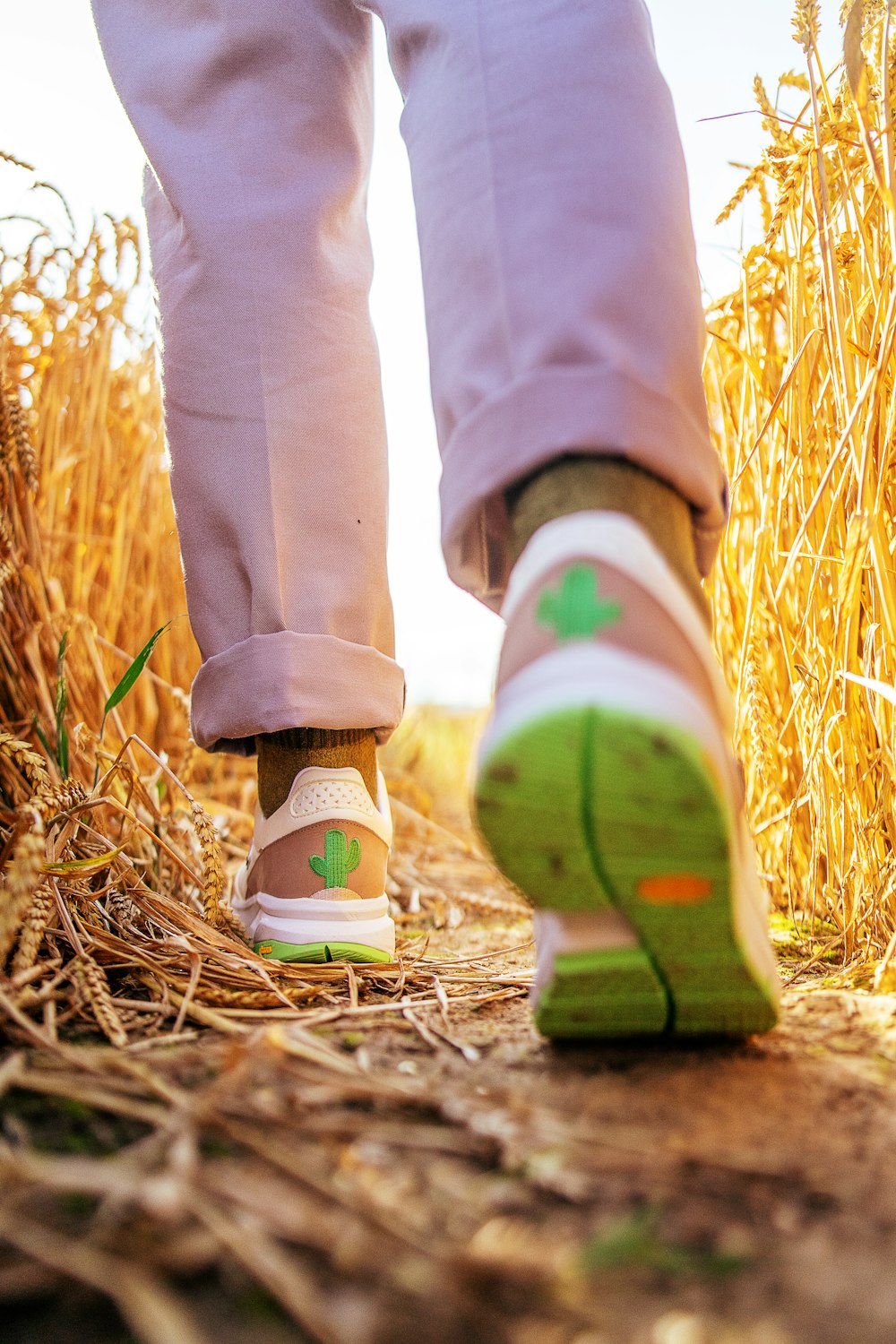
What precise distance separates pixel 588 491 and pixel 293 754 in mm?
457

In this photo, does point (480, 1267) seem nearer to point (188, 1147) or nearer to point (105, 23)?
point (188, 1147)

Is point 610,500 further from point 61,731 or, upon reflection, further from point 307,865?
point 61,731

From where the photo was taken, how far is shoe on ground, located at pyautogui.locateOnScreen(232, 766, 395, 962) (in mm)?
828

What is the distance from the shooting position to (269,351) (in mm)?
820

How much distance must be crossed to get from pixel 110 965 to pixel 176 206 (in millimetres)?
617

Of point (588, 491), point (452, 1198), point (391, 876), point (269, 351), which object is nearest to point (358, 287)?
point (269, 351)

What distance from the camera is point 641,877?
45 cm

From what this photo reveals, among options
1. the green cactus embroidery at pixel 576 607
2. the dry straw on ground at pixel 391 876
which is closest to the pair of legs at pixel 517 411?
the green cactus embroidery at pixel 576 607

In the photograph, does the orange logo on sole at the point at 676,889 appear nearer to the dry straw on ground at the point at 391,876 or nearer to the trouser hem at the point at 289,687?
the dry straw on ground at the point at 391,876

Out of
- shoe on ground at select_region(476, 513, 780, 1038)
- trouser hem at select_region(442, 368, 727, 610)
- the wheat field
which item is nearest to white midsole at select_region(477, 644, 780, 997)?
shoe on ground at select_region(476, 513, 780, 1038)

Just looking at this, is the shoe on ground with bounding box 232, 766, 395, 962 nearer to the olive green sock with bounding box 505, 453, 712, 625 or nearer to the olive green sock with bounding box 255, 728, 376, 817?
the olive green sock with bounding box 255, 728, 376, 817

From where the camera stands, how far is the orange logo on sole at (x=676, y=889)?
450mm

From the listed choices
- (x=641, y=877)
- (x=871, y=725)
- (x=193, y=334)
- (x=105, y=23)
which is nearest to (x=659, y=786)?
(x=641, y=877)

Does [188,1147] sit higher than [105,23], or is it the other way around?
[105,23]
